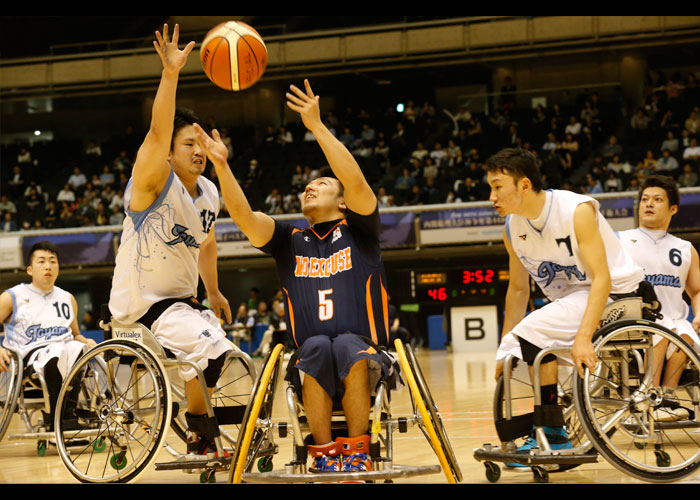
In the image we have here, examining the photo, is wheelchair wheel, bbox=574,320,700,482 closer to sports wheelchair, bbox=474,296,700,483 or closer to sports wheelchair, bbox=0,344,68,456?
sports wheelchair, bbox=474,296,700,483

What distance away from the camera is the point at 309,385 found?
316 centimetres

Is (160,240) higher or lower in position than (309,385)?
A: higher

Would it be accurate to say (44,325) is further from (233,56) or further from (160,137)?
(160,137)

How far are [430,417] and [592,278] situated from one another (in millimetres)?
907

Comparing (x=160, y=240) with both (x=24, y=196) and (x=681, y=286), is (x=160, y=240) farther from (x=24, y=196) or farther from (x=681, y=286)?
(x=24, y=196)

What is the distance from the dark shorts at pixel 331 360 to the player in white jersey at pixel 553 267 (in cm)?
67

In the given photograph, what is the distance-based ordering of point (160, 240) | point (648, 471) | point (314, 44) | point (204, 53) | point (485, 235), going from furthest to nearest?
point (314, 44) → point (485, 235) → point (204, 53) → point (160, 240) → point (648, 471)

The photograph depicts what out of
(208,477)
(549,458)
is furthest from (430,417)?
(208,477)

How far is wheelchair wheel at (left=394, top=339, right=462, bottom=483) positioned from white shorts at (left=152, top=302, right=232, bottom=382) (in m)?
0.97

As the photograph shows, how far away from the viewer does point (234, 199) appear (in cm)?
340

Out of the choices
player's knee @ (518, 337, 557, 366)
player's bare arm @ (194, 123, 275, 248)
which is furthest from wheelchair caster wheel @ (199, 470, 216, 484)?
player's knee @ (518, 337, 557, 366)

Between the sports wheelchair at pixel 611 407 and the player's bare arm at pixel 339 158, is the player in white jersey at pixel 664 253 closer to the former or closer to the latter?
the sports wheelchair at pixel 611 407

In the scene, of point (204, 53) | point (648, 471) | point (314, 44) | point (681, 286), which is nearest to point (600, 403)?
point (648, 471)
